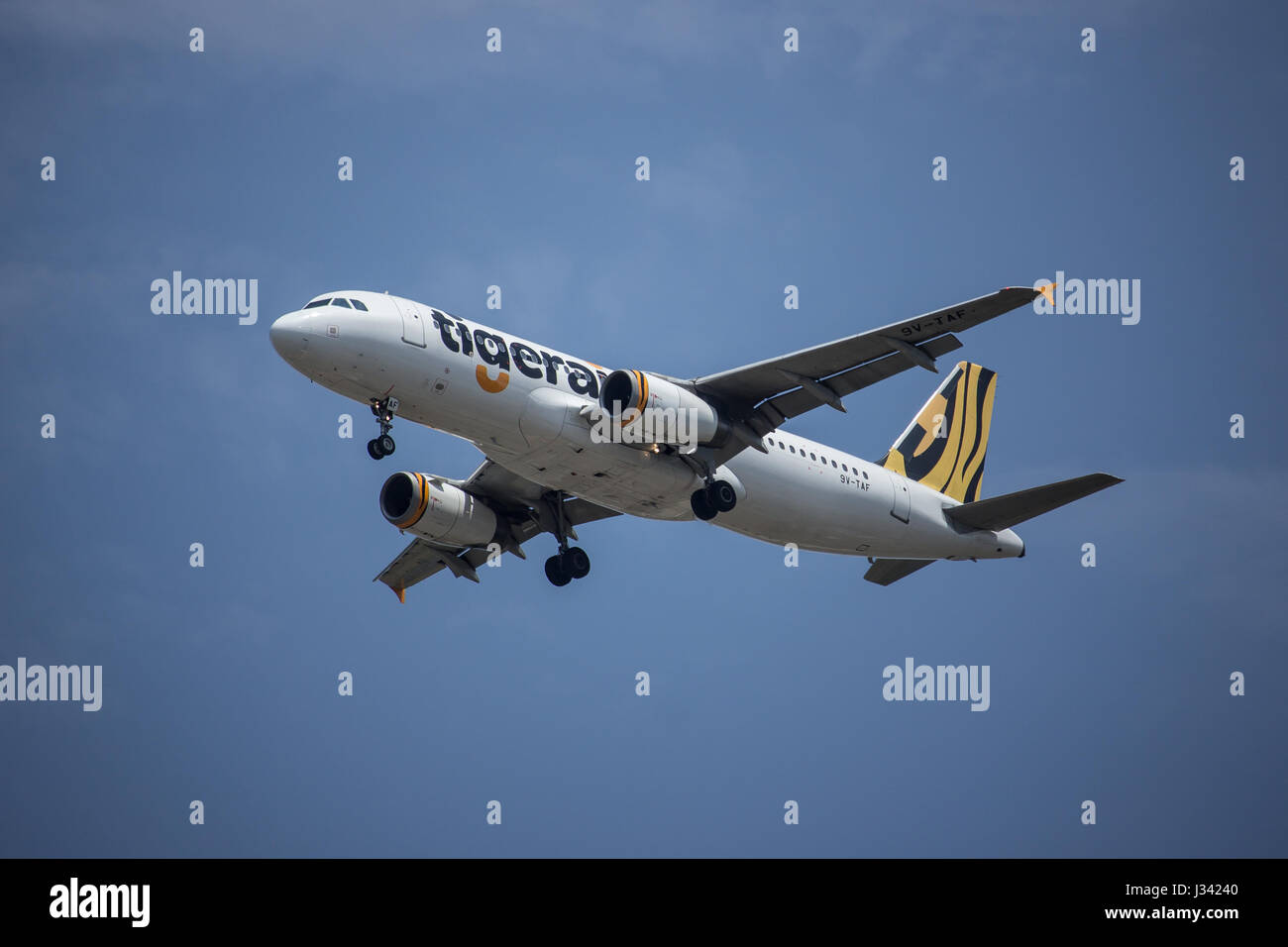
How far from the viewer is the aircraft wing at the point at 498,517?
38875mm

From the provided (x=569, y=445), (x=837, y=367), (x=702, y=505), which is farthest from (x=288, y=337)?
(x=837, y=367)

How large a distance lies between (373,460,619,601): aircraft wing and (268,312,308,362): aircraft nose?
9.23 meters

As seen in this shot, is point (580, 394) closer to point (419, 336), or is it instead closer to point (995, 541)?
point (419, 336)

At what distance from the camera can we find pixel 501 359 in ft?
104

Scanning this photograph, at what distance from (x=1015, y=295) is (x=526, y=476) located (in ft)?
41.2

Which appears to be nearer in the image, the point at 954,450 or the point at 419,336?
the point at 419,336

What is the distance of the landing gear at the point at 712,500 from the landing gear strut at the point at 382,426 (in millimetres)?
8200

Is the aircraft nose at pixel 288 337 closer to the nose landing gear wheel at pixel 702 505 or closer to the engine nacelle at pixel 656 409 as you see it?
the engine nacelle at pixel 656 409

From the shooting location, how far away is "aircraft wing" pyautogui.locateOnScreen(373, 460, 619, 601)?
128 feet

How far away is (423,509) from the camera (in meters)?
37.6

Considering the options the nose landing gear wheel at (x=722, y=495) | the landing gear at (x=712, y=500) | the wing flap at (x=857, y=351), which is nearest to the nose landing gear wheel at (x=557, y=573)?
the landing gear at (x=712, y=500)

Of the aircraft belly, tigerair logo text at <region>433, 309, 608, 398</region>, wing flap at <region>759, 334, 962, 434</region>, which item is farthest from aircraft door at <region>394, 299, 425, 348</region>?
wing flap at <region>759, 334, 962, 434</region>

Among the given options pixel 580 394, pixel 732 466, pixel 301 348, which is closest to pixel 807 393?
pixel 732 466

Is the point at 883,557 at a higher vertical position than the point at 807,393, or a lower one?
lower
